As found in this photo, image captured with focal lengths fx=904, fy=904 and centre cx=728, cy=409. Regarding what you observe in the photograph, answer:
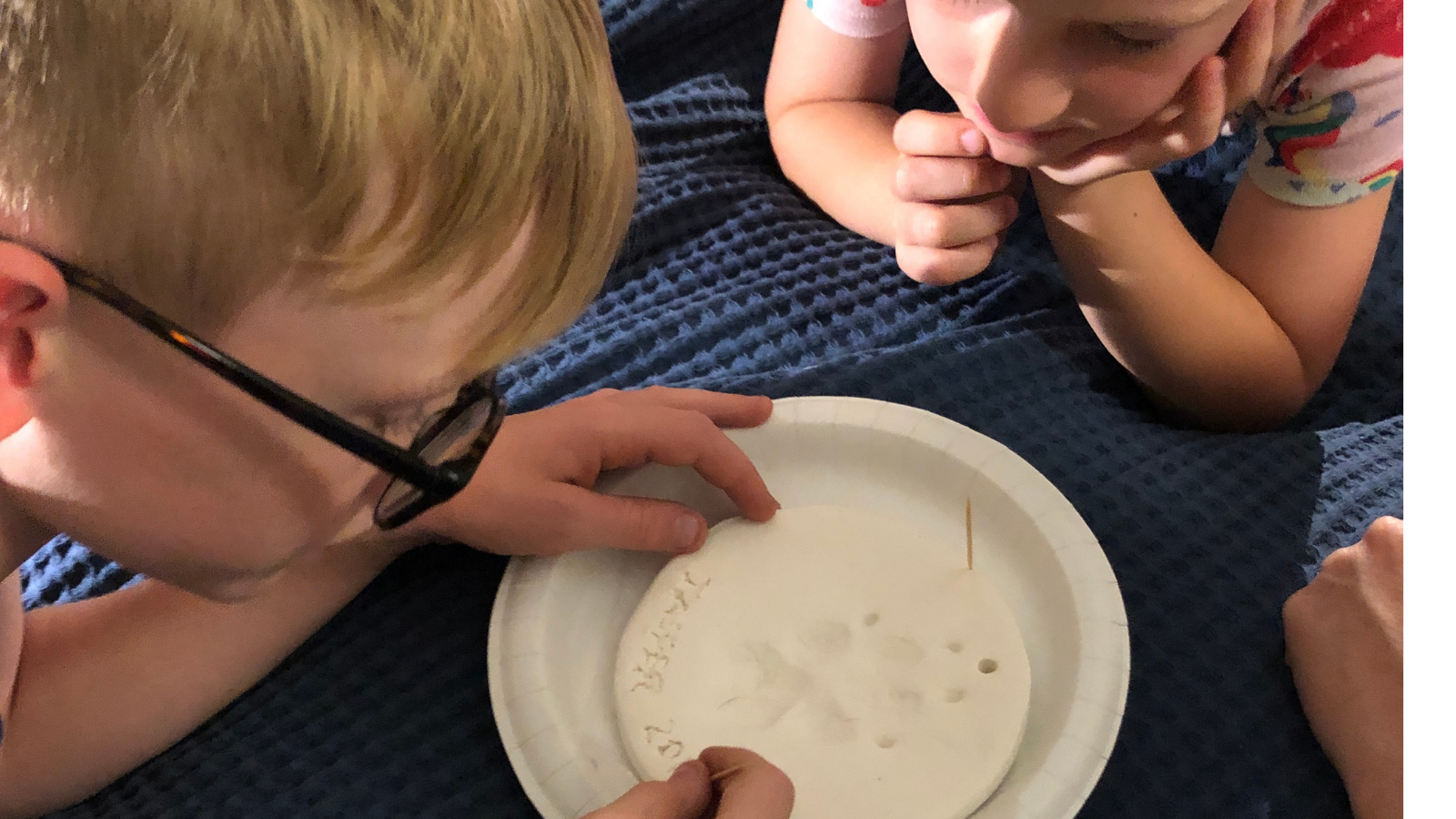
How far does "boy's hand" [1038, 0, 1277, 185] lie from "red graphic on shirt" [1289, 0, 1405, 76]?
131mm

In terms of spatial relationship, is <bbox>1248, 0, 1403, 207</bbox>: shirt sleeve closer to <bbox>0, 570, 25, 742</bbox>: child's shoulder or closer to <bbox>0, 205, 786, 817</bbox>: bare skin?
<bbox>0, 205, 786, 817</bbox>: bare skin

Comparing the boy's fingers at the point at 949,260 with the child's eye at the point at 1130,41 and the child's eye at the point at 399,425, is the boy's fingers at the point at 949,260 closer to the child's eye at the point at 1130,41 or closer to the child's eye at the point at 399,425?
the child's eye at the point at 1130,41

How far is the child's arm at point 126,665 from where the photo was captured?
1.77ft

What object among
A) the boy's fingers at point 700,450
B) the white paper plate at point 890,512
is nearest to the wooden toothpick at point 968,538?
the white paper plate at point 890,512

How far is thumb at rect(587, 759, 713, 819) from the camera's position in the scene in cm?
44

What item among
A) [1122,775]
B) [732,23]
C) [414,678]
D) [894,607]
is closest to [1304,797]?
[1122,775]

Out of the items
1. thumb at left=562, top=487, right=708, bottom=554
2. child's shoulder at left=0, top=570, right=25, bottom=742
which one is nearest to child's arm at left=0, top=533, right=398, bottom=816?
child's shoulder at left=0, top=570, right=25, bottom=742

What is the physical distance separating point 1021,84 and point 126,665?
0.64 metres

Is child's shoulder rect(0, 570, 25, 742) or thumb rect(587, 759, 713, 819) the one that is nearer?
thumb rect(587, 759, 713, 819)

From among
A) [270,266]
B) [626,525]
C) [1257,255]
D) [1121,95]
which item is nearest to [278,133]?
[270,266]

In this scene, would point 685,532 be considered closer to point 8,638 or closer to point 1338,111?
point 8,638

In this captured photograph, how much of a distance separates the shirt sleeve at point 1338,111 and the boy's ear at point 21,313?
76cm

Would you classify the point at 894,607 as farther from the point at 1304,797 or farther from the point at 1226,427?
the point at 1226,427

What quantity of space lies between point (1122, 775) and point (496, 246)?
18.1 inches
